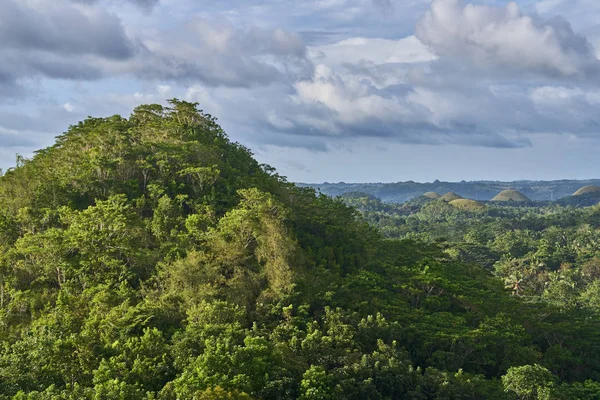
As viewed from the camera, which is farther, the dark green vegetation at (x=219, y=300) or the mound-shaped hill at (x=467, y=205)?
the mound-shaped hill at (x=467, y=205)

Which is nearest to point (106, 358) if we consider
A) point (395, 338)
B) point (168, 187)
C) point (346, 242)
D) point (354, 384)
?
point (354, 384)

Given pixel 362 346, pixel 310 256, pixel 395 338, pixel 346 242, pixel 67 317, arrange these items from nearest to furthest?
Answer: pixel 67 317, pixel 362 346, pixel 395 338, pixel 310 256, pixel 346 242

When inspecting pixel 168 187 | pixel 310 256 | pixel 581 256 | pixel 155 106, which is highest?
pixel 155 106

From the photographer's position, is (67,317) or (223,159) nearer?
(67,317)

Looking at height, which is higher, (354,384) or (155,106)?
(155,106)

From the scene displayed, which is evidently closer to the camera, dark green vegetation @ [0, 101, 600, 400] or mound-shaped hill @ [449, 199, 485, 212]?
dark green vegetation @ [0, 101, 600, 400]

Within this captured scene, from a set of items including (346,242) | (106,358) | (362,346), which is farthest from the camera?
(346,242)

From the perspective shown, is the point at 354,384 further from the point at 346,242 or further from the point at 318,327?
the point at 346,242

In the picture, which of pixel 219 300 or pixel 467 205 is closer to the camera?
pixel 219 300
